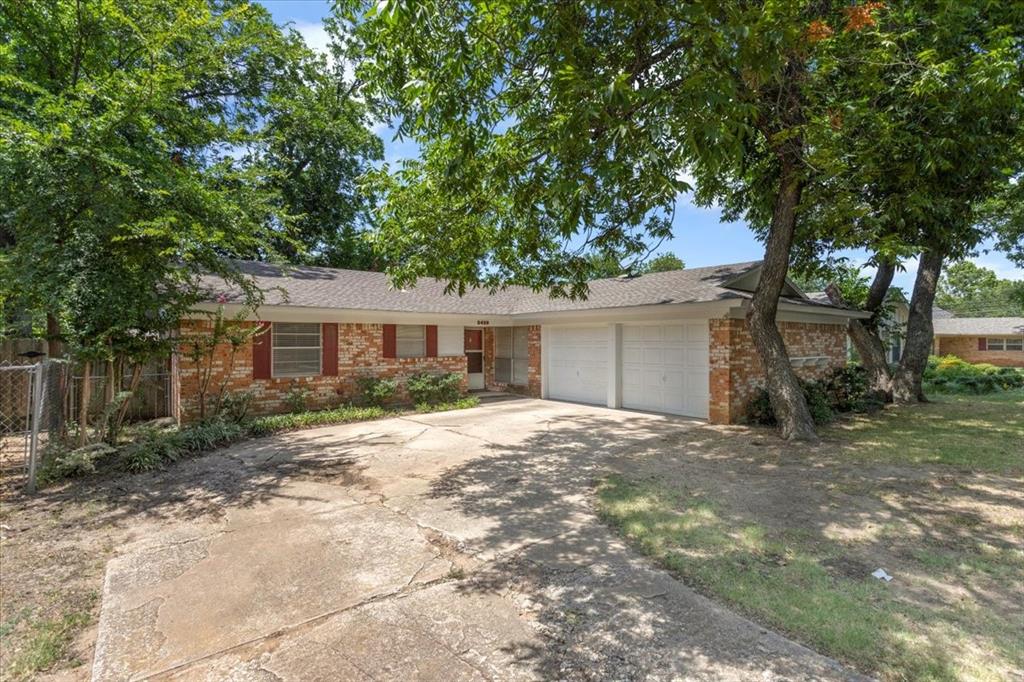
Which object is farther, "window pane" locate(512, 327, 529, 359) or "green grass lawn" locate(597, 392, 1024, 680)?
"window pane" locate(512, 327, 529, 359)

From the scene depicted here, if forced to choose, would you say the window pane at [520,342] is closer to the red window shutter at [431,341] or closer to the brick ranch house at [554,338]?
the brick ranch house at [554,338]

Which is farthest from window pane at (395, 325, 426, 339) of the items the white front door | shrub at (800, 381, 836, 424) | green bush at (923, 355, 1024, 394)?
green bush at (923, 355, 1024, 394)

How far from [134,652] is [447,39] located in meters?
5.52

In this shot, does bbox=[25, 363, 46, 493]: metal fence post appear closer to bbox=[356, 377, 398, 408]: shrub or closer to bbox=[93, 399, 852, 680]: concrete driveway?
bbox=[93, 399, 852, 680]: concrete driveway

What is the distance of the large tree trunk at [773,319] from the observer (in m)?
9.16

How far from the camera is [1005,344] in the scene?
31.0 meters

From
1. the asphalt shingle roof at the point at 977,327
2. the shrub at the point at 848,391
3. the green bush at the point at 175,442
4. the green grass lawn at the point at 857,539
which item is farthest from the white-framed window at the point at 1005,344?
the green bush at the point at 175,442

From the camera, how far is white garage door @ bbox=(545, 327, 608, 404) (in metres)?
13.7

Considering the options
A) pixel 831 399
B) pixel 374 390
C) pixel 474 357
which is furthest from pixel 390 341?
pixel 831 399

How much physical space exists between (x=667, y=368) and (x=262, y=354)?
960 cm

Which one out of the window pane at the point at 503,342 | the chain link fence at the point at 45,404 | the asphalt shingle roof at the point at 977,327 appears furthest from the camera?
the asphalt shingle roof at the point at 977,327

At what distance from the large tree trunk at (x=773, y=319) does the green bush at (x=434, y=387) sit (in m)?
Result: 7.78

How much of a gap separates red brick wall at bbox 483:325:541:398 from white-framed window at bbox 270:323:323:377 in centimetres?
604

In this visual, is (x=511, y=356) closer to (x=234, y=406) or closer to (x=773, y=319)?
(x=234, y=406)
